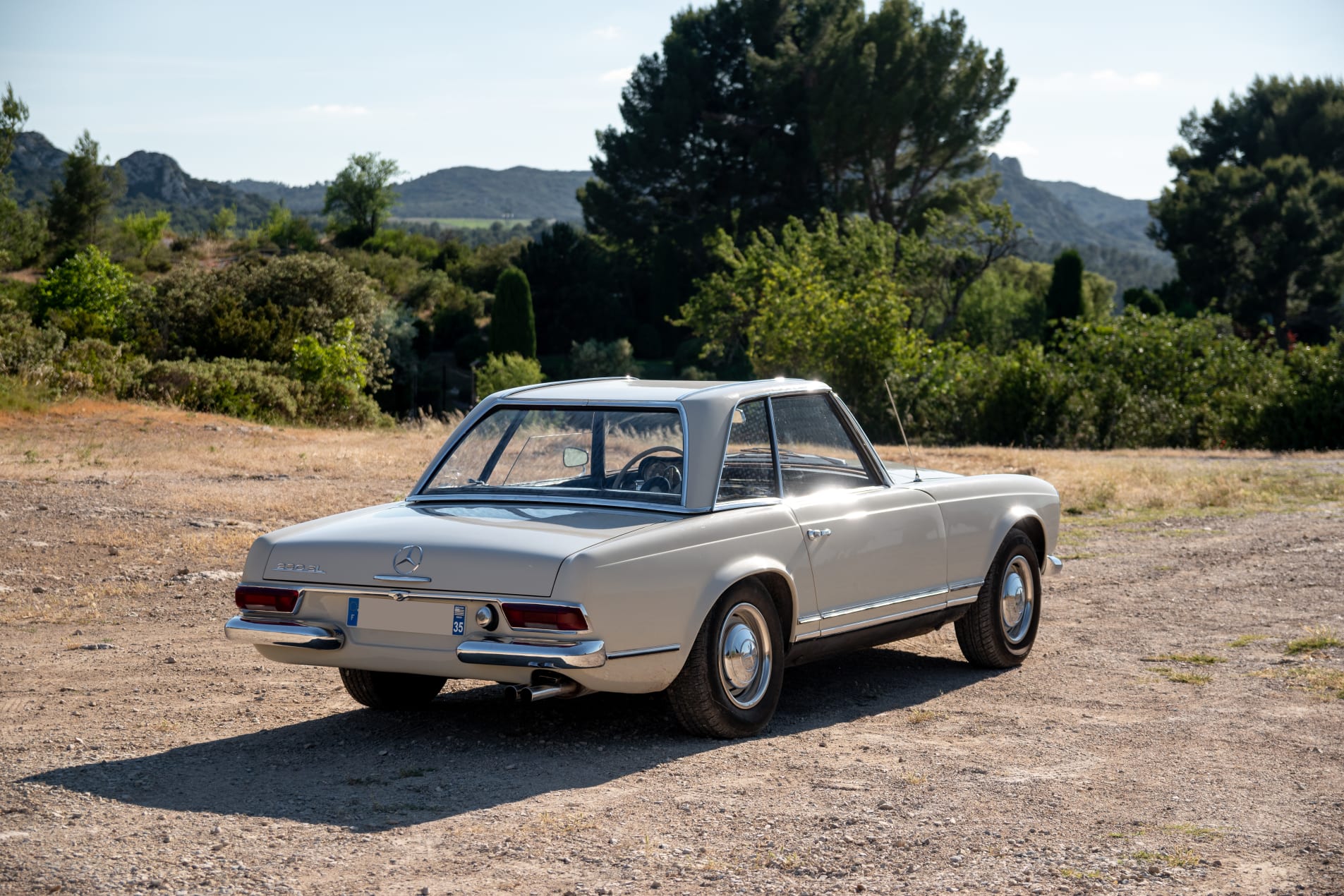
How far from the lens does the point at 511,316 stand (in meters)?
50.4

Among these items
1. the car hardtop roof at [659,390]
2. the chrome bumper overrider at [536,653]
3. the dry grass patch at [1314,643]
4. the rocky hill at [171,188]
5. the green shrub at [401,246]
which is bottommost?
the dry grass patch at [1314,643]

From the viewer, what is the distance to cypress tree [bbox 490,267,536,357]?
165 feet

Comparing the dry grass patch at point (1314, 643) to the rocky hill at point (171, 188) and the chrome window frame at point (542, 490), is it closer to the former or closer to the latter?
the chrome window frame at point (542, 490)

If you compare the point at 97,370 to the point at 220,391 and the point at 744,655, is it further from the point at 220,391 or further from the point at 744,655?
the point at 744,655

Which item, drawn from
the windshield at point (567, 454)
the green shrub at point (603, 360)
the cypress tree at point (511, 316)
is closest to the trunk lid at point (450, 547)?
the windshield at point (567, 454)

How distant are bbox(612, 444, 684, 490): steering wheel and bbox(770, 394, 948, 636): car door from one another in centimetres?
53

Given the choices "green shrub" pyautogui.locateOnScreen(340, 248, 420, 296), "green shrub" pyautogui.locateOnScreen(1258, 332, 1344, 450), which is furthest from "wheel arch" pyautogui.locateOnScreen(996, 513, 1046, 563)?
"green shrub" pyautogui.locateOnScreen(340, 248, 420, 296)

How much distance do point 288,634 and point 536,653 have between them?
1.09m

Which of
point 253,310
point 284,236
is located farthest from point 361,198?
point 253,310

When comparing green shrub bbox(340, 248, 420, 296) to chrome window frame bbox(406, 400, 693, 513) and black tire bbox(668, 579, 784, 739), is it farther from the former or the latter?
black tire bbox(668, 579, 784, 739)

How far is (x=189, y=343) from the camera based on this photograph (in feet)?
109

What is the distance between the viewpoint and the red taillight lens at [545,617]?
4812 mm

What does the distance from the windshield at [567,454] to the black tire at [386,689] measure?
2.75 ft

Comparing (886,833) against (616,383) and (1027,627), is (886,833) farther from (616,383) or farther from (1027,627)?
(1027,627)
